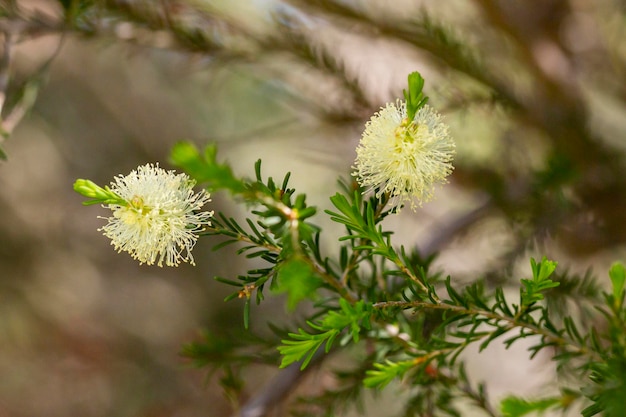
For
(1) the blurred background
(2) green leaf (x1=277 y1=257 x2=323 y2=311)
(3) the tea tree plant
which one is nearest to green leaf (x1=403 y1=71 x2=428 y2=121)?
(3) the tea tree plant

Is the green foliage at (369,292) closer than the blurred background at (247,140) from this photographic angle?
Yes

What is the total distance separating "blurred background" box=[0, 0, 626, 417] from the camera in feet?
1.92

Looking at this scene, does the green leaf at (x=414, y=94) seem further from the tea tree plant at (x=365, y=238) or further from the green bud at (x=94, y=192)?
the green bud at (x=94, y=192)

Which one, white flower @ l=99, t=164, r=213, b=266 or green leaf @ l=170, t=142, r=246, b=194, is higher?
white flower @ l=99, t=164, r=213, b=266

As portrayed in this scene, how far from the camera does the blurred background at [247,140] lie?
0.59 meters

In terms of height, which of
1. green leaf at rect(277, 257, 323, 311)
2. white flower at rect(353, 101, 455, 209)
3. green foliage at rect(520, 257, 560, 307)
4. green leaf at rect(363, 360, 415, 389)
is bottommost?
green leaf at rect(363, 360, 415, 389)

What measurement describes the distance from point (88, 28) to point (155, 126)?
648mm

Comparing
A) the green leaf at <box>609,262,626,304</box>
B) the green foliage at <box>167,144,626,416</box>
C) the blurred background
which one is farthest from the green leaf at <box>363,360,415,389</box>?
the blurred background

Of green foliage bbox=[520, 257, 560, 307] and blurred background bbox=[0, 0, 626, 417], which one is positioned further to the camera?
blurred background bbox=[0, 0, 626, 417]

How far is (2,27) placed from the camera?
1.50ft

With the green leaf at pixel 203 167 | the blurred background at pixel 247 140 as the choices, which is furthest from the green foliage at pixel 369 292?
the blurred background at pixel 247 140

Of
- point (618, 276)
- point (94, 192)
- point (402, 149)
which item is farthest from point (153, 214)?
point (618, 276)

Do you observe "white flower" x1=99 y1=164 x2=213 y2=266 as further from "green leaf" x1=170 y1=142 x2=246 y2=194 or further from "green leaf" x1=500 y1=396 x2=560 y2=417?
"green leaf" x1=500 y1=396 x2=560 y2=417

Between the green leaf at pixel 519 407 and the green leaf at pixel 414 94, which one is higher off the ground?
the green leaf at pixel 414 94
